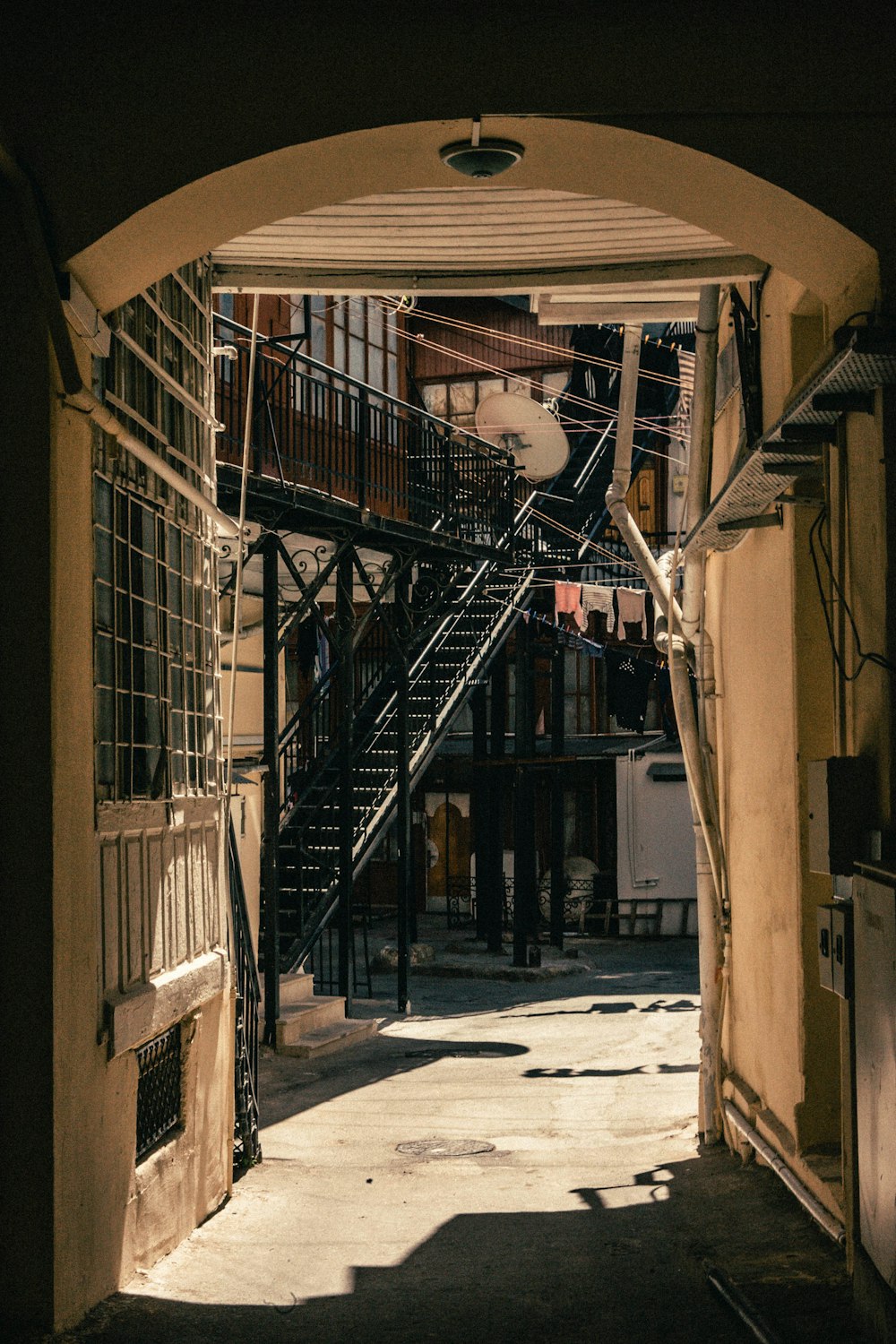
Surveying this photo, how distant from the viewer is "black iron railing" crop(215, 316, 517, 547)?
13.3m

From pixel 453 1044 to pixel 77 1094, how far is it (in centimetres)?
975

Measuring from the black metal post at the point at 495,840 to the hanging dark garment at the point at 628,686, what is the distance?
12.8ft

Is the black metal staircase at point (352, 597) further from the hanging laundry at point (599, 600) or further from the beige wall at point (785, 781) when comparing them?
the beige wall at point (785, 781)

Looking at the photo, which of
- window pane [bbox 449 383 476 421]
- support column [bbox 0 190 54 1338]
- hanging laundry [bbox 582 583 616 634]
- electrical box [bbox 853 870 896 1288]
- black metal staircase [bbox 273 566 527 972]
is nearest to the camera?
electrical box [bbox 853 870 896 1288]

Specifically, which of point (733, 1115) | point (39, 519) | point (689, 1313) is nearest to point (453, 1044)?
point (733, 1115)

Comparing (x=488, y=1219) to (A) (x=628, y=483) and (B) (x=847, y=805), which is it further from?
(A) (x=628, y=483)

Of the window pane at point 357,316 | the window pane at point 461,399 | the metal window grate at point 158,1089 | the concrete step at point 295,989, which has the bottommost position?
the concrete step at point 295,989

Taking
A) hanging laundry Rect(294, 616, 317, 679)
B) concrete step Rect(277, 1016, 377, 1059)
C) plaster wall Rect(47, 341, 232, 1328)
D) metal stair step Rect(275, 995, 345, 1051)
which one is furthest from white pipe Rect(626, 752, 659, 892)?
plaster wall Rect(47, 341, 232, 1328)

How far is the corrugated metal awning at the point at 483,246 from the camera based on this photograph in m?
7.42

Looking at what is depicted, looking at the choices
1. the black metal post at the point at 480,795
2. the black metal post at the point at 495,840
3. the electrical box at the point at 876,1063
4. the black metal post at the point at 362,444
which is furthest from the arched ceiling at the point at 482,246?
the black metal post at the point at 495,840

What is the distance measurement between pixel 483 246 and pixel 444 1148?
643cm

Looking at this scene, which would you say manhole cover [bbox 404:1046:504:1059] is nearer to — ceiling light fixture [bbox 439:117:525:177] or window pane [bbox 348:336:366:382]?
ceiling light fixture [bbox 439:117:525:177]

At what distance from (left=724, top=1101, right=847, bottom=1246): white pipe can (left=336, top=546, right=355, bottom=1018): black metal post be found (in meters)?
6.43

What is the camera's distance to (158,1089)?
6.99 meters
